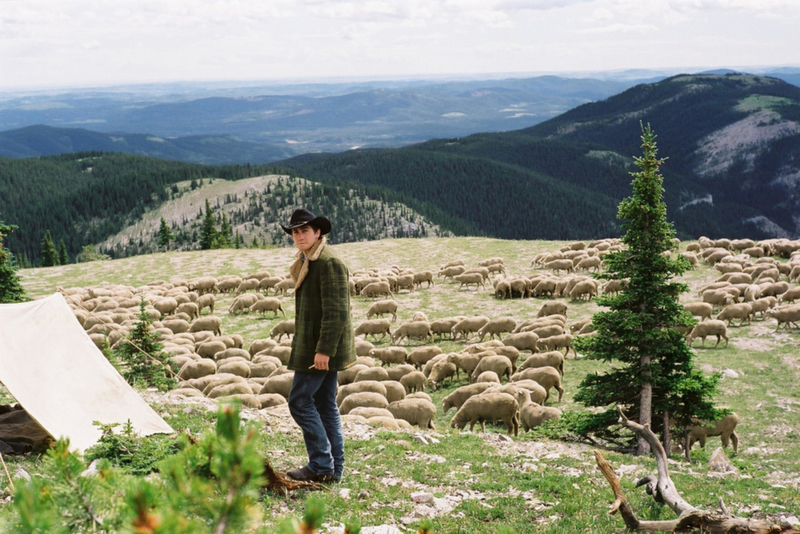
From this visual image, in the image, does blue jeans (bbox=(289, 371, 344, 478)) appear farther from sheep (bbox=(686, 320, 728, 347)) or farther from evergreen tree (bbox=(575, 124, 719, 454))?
sheep (bbox=(686, 320, 728, 347))

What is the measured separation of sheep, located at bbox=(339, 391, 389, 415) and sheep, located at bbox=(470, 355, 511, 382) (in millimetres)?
4682

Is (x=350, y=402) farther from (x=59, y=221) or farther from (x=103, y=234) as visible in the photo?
(x=59, y=221)

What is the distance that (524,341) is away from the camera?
2169cm

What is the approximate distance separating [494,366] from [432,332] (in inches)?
274

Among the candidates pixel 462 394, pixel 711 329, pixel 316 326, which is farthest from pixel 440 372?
pixel 316 326

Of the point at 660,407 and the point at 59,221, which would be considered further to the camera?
the point at 59,221

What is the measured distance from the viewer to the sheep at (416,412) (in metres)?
14.5

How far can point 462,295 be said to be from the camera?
108ft

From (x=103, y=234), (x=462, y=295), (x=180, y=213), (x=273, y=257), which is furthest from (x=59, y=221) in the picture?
(x=462, y=295)

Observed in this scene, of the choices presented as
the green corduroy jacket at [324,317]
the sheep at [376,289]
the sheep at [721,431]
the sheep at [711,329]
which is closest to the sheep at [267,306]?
the sheep at [376,289]

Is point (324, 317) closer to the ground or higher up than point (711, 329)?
higher up

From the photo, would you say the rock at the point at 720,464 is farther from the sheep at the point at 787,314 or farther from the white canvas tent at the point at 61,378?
the sheep at the point at 787,314

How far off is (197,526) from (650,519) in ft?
23.0

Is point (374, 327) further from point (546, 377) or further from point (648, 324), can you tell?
point (648, 324)
